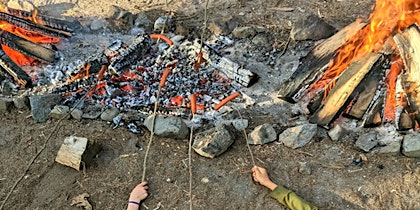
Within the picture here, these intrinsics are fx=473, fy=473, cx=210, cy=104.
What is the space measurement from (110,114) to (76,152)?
0.88 meters

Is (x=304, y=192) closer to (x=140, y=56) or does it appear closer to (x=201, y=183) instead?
(x=201, y=183)

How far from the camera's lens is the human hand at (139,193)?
202 inches

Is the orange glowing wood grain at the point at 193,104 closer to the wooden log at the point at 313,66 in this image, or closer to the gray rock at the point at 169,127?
the gray rock at the point at 169,127

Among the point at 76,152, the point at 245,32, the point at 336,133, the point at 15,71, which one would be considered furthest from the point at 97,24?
the point at 336,133

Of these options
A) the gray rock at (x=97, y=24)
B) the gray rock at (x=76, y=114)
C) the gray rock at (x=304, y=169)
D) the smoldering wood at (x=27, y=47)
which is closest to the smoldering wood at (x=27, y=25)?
the smoldering wood at (x=27, y=47)

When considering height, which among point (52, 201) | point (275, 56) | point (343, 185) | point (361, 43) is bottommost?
point (52, 201)

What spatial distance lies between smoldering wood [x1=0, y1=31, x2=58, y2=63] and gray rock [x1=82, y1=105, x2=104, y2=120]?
1533 mm

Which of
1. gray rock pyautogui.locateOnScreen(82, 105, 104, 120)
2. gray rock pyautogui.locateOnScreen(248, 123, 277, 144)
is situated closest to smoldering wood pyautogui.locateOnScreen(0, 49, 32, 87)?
gray rock pyautogui.locateOnScreen(82, 105, 104, 120)

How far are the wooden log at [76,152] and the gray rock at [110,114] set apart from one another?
595 mm

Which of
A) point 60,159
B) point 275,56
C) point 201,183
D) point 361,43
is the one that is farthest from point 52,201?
point 361,43

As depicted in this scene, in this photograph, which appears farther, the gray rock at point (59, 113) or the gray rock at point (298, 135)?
the gray rock at point (59, 113)

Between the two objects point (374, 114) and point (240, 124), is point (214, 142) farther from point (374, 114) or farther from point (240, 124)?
point (374, 114)

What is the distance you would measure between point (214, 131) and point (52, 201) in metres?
2.02

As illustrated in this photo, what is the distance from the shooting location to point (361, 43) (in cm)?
628
